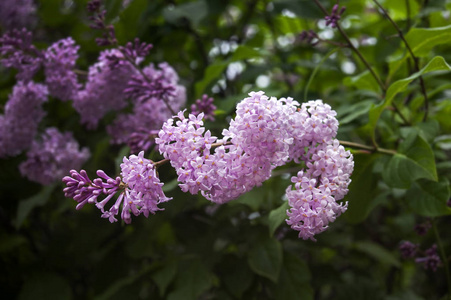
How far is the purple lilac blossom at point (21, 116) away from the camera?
6.26ft

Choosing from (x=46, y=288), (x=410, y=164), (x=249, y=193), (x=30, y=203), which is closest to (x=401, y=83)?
(x=410, y=164)

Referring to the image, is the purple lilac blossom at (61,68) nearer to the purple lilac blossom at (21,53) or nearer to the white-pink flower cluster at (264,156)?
the purple lilac blossom at (21,53)

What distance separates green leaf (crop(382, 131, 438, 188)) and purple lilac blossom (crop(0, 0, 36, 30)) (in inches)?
76.0

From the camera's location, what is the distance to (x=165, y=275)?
1945mm

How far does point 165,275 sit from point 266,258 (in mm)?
473

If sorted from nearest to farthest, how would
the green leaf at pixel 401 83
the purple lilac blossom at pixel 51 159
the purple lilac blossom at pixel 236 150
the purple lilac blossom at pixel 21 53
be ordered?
the purple lilac blossom at pixel 236 150 → the green leaf at pixel 401 83 → the purple lilac blossom at pixel 21 53 → the purple lilac blossom at pixel 51 159

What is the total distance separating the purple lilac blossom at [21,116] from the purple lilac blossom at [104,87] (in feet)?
0.65

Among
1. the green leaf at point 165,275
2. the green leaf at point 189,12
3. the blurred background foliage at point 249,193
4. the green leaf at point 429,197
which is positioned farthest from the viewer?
the green leaf at point 189,12

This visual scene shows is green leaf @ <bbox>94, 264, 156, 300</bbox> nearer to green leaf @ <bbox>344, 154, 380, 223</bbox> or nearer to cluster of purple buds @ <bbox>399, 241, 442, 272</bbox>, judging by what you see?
green leaf @ <bbox>344, 154, 380, 223</bbox>

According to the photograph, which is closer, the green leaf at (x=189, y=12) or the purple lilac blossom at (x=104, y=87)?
the purple lilac blossom at (x=104, y=87)

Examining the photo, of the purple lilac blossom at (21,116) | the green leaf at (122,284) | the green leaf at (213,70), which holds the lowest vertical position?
the green leaf at (122,284)

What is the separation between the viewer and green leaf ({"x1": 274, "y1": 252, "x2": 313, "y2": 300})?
1.79 m

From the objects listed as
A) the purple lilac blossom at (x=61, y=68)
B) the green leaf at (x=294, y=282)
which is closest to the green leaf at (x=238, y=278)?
the green leaf at (x=294, y=282)

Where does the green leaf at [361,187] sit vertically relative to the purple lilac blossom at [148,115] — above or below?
below
